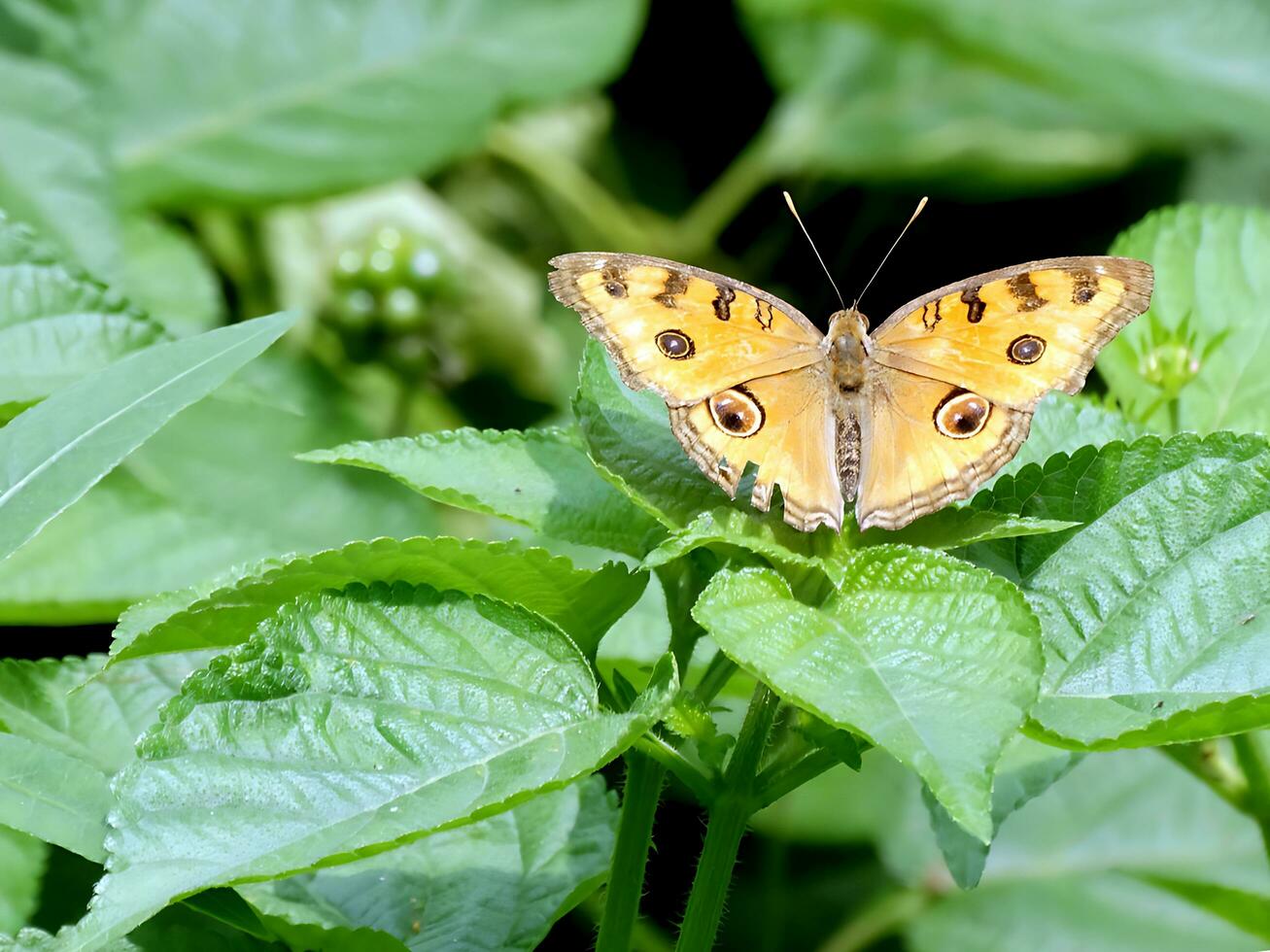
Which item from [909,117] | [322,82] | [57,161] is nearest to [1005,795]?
[57,161]

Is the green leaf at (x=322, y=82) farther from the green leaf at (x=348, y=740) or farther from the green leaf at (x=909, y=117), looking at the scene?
the green leaf at (x=348, y=740)

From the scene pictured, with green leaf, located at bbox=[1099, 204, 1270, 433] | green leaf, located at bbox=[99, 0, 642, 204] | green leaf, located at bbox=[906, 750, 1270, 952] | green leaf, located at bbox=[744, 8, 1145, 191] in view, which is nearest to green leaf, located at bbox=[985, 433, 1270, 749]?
green leaf, located at bbox=[1099, 204, 1270, 433]

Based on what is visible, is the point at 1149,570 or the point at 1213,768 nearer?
the point at 1149,570

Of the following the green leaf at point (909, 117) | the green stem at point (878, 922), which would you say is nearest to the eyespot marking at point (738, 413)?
the green stem at point (878, 922)

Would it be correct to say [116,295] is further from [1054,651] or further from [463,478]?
[1054,651]

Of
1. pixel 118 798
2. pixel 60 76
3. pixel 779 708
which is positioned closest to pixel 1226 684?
pixel 779 708

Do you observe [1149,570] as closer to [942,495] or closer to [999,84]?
[942,495]
